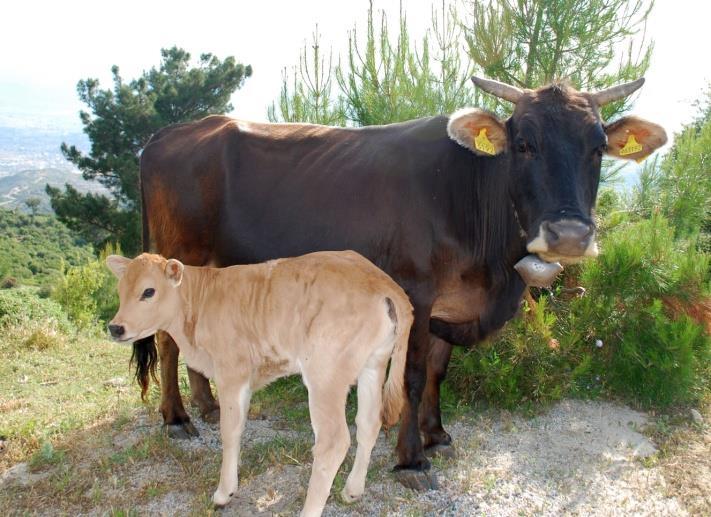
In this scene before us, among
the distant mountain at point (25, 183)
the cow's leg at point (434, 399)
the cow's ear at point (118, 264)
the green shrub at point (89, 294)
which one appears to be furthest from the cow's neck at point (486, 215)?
the distant mountain at point (25, 183)

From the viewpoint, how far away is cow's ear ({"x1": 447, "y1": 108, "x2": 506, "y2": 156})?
393 cm

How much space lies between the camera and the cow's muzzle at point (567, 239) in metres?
3.43

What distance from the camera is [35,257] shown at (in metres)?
47.2

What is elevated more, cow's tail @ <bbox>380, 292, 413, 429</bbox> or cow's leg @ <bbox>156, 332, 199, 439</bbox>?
cow's tail @ <bbox>380, 292, 413, 429</bbox>

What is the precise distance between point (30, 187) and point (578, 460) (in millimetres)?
108207

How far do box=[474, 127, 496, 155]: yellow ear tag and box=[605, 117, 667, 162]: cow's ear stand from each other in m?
0.88

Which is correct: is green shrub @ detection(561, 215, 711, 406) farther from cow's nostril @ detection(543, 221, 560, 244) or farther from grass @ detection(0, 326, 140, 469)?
grass @ detection(0, 326, 140, 469)

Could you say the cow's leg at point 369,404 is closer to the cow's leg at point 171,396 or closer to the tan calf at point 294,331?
the tan calf at point 294,331

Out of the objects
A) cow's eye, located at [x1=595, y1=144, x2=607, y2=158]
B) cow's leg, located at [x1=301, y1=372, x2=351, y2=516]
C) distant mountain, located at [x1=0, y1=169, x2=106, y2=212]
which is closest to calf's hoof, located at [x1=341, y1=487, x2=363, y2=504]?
cow's leg, located at [x1=301, y1=372, x2=351, y2=516]

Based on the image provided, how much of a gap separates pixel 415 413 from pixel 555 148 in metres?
2.02

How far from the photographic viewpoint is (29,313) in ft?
30.8

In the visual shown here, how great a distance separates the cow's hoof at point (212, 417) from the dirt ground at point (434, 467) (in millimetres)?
110

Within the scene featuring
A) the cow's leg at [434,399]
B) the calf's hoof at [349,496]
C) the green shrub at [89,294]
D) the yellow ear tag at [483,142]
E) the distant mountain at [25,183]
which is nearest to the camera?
the calf's hoof at [349,496]

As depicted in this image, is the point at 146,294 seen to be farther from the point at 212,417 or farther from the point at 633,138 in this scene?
the point at 633,138
